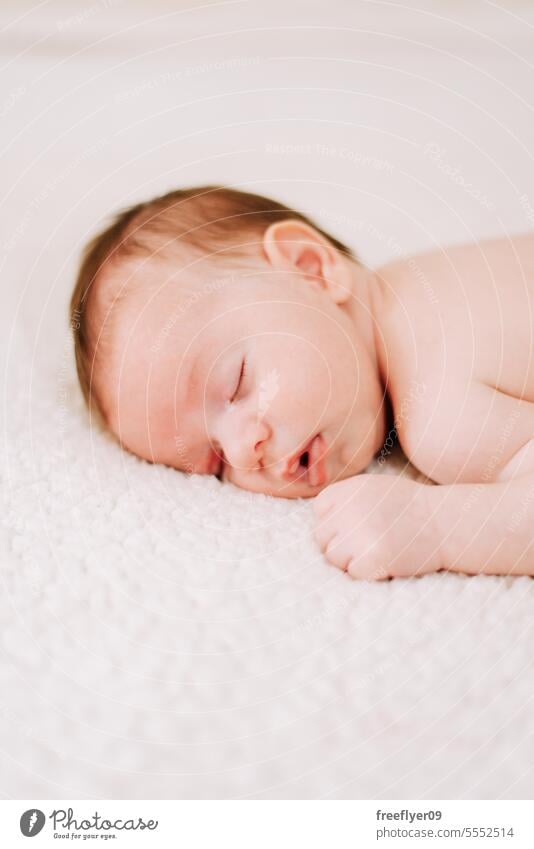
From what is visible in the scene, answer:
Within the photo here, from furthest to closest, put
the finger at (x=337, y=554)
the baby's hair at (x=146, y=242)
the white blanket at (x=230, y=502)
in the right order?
1. the baby's hair at (x=146, y=242)
2. the finger at (x=337, y=554)
3. the white blanket at (x=230, y=502)

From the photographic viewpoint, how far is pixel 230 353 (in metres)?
0.53

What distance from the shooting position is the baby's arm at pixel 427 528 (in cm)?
45

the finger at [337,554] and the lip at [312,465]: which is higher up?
the lip at [312,465]

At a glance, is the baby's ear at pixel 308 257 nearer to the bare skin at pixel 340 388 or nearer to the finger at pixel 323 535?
the bare skin at pixel 340 388

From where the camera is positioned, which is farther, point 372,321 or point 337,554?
point 372,321

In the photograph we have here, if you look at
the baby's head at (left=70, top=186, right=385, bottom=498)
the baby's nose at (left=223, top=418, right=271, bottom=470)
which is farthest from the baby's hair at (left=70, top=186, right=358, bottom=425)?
the baby's nose at (left=223, top=418, right=271, bottom=470)

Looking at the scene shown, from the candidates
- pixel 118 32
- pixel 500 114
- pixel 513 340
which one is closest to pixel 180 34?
pixel 118 32

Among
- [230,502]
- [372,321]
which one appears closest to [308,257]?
[372,321]

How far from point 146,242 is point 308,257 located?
4.6 inches

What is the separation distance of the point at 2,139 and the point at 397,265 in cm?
38

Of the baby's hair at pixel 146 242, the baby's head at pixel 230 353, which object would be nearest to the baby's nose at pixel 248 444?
the baby's head at pixel 230 353

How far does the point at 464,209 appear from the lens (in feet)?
2.47

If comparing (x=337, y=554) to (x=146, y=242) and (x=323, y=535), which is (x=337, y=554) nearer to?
(x=323, y=535)
